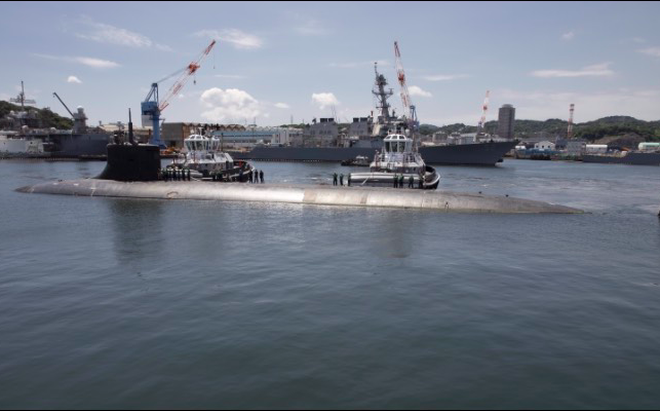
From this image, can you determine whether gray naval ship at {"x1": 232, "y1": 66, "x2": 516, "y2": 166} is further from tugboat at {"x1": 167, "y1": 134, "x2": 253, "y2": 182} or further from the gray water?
the gray water

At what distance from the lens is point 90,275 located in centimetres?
1772

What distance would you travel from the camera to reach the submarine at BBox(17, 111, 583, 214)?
33.1 metres

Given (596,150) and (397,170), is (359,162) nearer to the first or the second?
(397,170)

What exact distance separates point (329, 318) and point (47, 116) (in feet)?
652

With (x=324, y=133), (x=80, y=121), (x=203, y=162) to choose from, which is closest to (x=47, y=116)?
(x=80, y=121)

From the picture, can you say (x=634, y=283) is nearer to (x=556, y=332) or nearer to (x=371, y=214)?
(x=556, y=332)

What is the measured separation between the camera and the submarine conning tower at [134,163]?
39.7 metres

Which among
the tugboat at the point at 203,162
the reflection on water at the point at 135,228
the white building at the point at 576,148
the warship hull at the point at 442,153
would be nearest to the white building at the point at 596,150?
the white building at the point at 576,148

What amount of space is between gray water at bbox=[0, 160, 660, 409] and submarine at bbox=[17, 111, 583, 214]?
22.3 ft

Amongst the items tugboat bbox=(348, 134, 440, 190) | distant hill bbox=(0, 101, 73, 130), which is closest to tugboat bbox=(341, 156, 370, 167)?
tugboat bbox=(348, 134, 440, 190)

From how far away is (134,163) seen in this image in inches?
1608

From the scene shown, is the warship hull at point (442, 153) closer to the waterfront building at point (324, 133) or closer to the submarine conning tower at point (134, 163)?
the waterfront building at point (324, 133)

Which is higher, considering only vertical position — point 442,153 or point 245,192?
point 442,153

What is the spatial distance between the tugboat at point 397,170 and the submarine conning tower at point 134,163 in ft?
58.2
